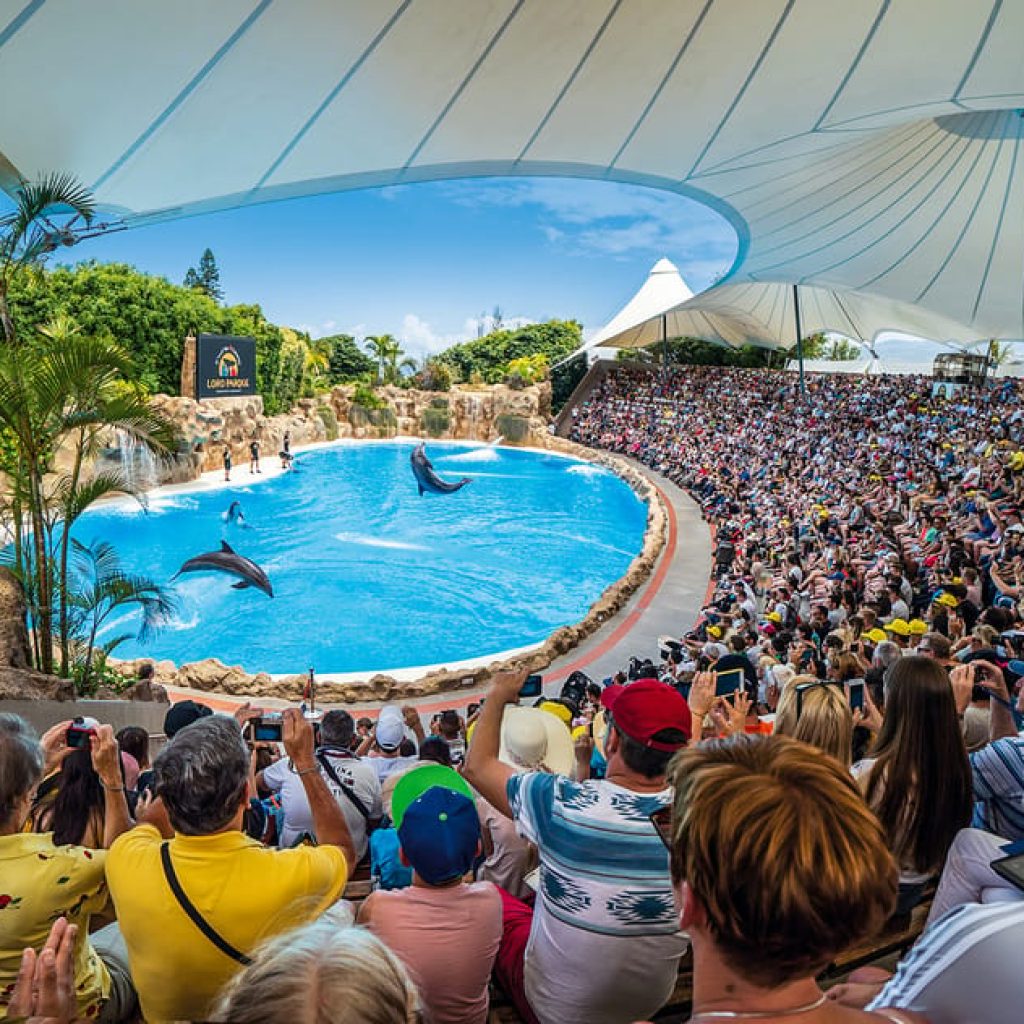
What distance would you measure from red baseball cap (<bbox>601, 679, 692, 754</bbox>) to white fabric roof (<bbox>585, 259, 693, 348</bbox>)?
2693 centimetres

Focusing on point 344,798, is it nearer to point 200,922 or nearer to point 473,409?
point 200,922

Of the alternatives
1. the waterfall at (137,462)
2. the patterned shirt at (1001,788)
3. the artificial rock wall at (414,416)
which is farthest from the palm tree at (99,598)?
the artificial rock wall at (414,416)

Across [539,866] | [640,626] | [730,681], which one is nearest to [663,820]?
[539,866]

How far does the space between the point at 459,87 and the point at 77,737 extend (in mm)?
4834

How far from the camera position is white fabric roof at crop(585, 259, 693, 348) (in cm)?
2788

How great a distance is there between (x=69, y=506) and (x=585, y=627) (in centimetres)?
619

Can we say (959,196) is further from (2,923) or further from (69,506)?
(2,923)

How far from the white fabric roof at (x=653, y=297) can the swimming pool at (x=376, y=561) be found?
6202 millimetres

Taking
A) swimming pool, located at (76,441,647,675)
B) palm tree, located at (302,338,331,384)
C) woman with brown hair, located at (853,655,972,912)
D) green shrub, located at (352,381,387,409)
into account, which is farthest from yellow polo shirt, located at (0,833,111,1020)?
palm tree, located at (302,338,331,384)

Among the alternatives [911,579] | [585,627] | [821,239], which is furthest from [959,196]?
[585,627]

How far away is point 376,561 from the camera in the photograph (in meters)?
14.9

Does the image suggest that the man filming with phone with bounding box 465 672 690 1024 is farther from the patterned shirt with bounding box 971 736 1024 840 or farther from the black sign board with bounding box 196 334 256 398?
the black sign board with bounding box 196 334 256 398

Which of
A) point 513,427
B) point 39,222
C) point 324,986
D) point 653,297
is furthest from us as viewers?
point 513,427

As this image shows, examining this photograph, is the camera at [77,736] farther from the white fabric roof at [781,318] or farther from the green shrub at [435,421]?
the green shrub at [435,421]
